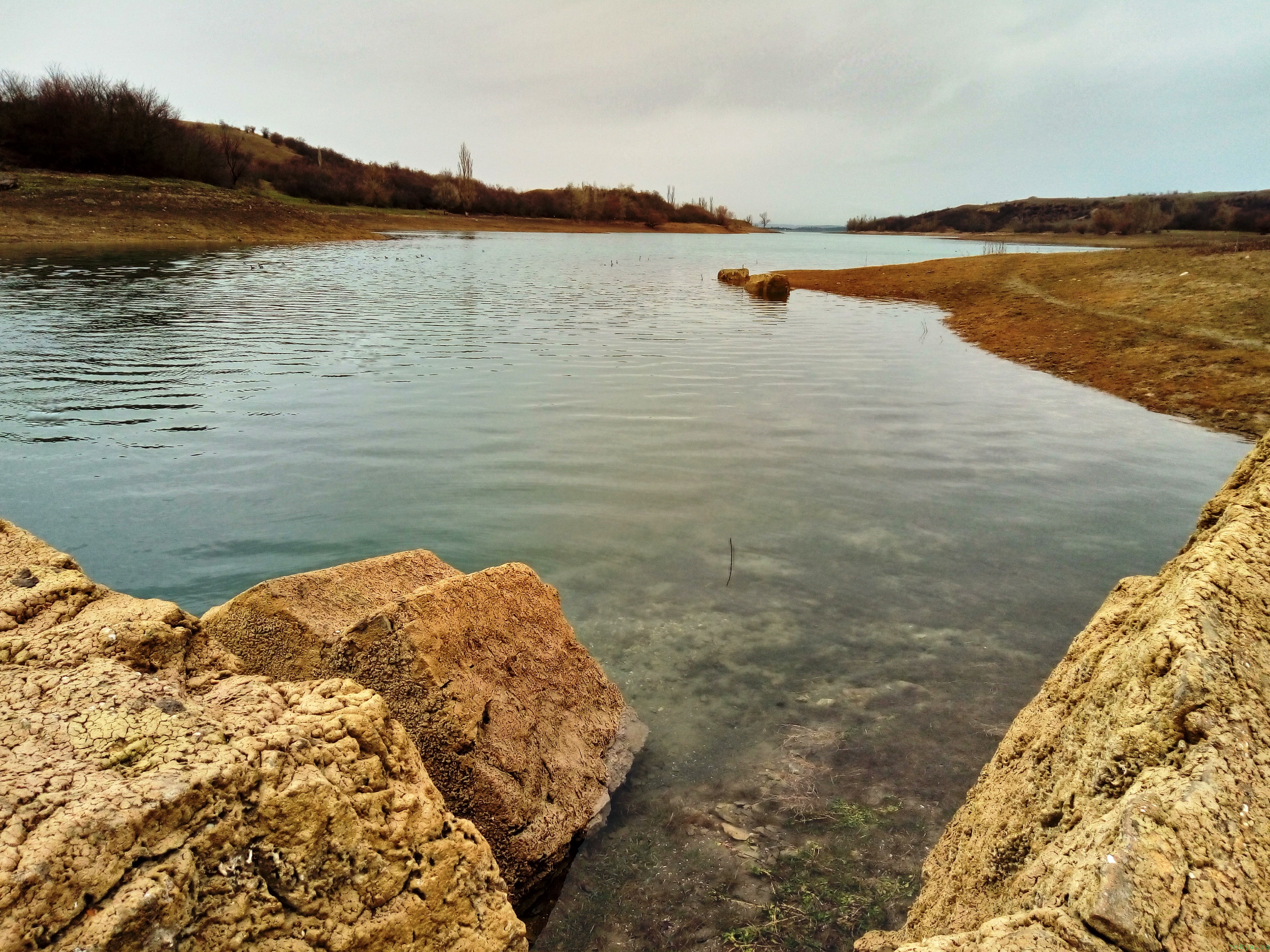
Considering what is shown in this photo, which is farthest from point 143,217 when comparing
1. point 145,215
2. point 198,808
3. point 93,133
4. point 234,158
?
point 198,808

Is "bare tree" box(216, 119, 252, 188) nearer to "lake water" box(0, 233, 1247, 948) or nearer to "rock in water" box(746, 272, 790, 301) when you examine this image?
"rock in water" box(746, 272, 790, 301)

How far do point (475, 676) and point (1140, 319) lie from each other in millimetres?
18340

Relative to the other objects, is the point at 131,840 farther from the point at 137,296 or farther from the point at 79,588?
the point at 137,296

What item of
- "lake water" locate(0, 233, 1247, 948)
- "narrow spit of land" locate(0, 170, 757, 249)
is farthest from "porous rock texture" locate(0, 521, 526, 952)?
"narrow spit of land" locate(0, 170, 757, 249)

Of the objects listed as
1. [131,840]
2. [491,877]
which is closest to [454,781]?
[491,877]

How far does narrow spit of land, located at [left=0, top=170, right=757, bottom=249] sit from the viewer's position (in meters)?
33.3

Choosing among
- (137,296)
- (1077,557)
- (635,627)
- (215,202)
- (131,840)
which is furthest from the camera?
(215,202)

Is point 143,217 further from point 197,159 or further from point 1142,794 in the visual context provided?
point 1142,794

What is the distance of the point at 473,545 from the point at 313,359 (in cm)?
829

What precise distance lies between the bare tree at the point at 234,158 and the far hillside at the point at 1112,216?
70318 mm

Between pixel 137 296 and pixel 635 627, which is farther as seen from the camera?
pixel 137 296

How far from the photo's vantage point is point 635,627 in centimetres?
485

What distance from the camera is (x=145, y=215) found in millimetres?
37156

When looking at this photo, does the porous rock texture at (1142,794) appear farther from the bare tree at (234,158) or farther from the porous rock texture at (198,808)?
the bare tree at (234,158)
